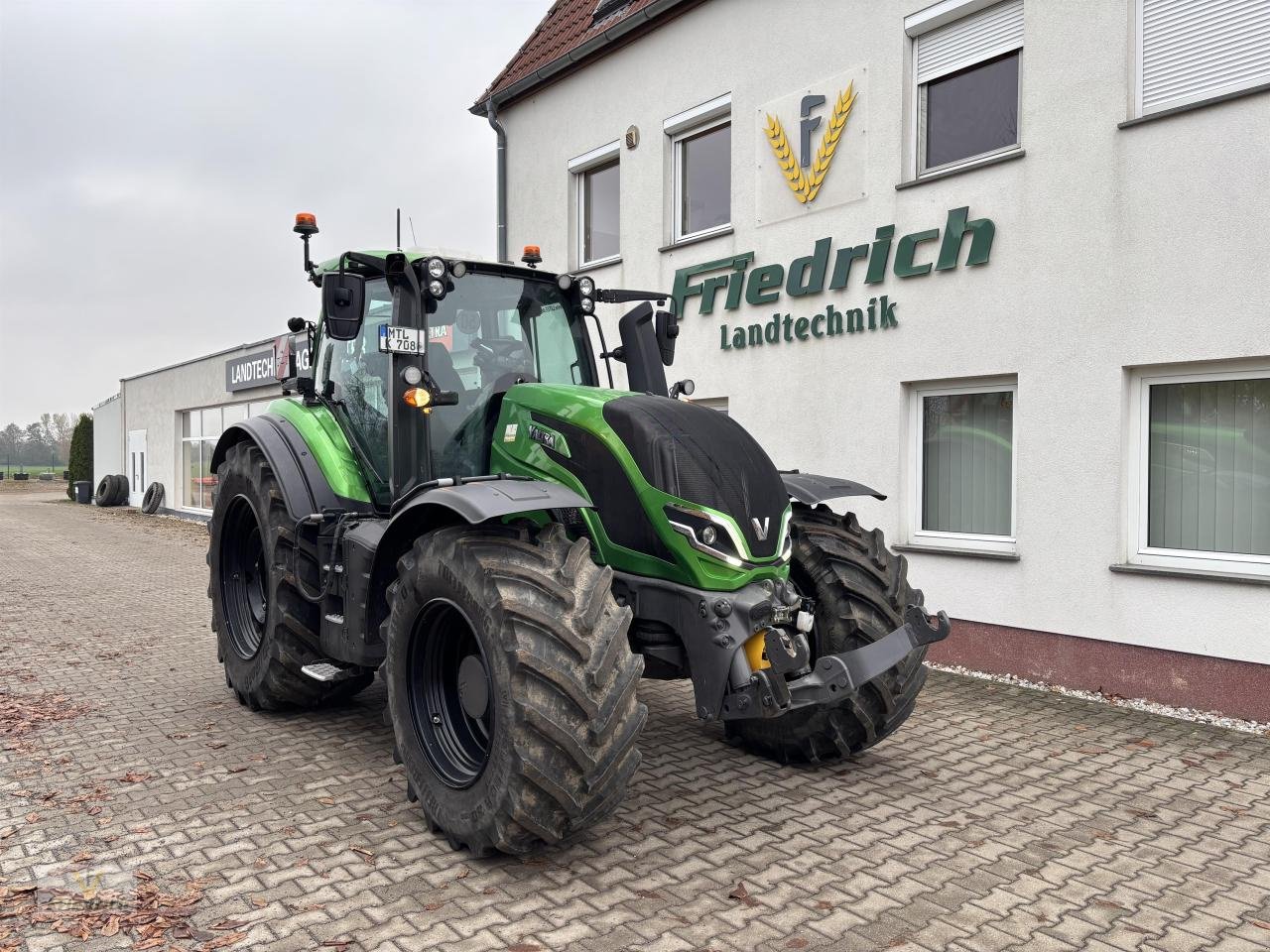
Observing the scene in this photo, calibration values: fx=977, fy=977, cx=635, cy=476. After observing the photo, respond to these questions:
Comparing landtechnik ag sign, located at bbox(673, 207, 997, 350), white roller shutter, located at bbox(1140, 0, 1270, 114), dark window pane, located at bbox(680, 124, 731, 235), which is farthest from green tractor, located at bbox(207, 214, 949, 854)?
dark window pane, located at bbox(680, 124, 731, 235)

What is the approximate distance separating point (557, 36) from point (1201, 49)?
7.02 metres

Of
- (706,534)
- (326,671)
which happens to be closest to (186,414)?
(326,671)

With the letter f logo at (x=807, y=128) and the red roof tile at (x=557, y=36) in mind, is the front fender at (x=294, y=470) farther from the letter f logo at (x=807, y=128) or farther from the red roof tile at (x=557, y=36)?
the red roof tile at (x=557, y=36)

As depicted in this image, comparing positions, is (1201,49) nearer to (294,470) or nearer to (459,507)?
(459,507)

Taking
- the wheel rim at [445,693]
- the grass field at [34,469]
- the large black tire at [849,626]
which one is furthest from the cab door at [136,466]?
the grass field at [34,469]

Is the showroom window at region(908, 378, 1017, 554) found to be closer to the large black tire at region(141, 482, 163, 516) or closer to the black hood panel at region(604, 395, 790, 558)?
the black hood panel at region(604, 395, 790, 558)

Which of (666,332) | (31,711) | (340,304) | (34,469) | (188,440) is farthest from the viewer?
(34,469)

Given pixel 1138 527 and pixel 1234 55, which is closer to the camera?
pixel 1234 55

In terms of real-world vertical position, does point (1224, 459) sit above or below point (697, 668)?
above

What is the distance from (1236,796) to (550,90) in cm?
909

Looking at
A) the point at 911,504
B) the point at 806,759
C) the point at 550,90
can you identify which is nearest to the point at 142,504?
the point at 550,90

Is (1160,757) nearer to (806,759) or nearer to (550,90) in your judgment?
(806,759)

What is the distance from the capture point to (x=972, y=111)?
695 cm

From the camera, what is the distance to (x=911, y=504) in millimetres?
7336
